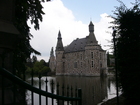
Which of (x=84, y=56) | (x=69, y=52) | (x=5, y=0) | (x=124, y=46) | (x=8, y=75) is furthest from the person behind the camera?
(x=69, y=52)

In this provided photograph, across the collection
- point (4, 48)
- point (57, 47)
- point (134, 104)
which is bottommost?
point (134, 104)

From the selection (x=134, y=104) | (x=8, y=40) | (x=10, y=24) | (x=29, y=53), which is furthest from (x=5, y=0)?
(x=134, y=104)

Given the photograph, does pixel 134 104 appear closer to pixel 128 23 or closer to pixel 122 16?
pixel 128 23

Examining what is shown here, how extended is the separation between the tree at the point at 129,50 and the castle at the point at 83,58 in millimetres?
41177

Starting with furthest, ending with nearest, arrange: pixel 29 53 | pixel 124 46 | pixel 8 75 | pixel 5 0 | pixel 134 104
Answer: pixel 29 53 → pixel 124 46 → pixel 134 104 → pixel 5 0 → pixel 8 75

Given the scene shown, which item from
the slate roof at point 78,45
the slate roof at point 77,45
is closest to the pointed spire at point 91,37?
the slate roof at point 78,45

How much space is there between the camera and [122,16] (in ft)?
23.4

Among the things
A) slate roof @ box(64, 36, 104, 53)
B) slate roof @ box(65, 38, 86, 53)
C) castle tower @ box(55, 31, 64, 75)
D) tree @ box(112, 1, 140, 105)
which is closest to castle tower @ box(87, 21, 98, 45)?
slate roof @ box(64, 36, 104, 53)

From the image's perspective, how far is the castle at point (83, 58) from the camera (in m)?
48.6

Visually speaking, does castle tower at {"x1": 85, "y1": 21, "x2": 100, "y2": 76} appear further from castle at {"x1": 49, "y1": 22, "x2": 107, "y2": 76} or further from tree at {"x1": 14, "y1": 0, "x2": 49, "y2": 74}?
tree at {"x1": 14, "y1": 0, "x2": 49, "y2": 74}

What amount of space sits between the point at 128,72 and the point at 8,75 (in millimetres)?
5691

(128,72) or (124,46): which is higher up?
(124,46)

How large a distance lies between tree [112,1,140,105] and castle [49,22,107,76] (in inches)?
1621

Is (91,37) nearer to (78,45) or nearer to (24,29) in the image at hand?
(78,45)
